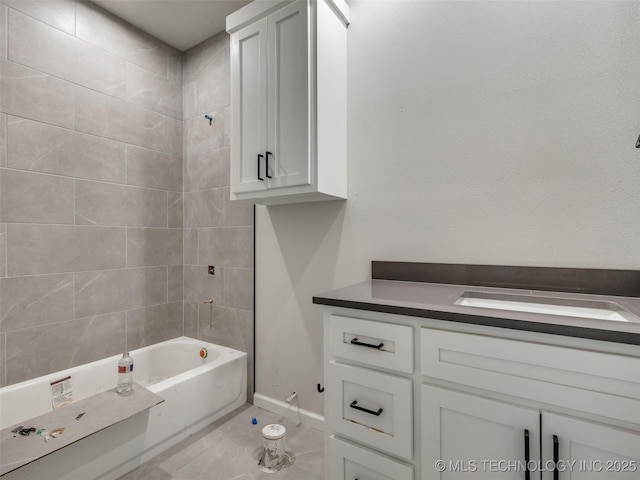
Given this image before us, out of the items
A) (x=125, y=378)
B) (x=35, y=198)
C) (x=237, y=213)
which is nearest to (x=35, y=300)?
(x=35, y=198)

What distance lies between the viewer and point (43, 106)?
6.14ft

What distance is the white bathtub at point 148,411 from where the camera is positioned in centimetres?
138

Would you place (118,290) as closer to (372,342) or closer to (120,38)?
(120,38)

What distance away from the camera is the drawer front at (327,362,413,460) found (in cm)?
102

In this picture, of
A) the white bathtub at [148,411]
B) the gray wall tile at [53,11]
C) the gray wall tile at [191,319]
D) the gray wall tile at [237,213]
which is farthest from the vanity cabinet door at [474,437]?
the gray wall tile at [53,11]

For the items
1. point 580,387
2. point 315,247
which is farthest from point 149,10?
point 580,387

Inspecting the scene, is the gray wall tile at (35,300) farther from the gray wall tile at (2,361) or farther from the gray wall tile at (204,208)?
the gray wall tile at (204,208)

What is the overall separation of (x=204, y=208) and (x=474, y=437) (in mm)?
2250

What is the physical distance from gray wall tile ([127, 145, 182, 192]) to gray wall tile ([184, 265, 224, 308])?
2.30 feet

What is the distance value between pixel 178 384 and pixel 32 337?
91 cm

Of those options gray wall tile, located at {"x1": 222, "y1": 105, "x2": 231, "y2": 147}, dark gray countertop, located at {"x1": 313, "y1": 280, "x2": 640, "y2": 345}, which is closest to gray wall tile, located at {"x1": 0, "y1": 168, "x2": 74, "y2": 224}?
gray wall tile, located at {"x1": 222, "y1": 105, "x2": 231, "y2": 147}

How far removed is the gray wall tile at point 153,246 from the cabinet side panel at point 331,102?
1578mm

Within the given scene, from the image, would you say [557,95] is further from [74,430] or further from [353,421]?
[74,430]

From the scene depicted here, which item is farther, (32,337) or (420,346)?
(32,337)
